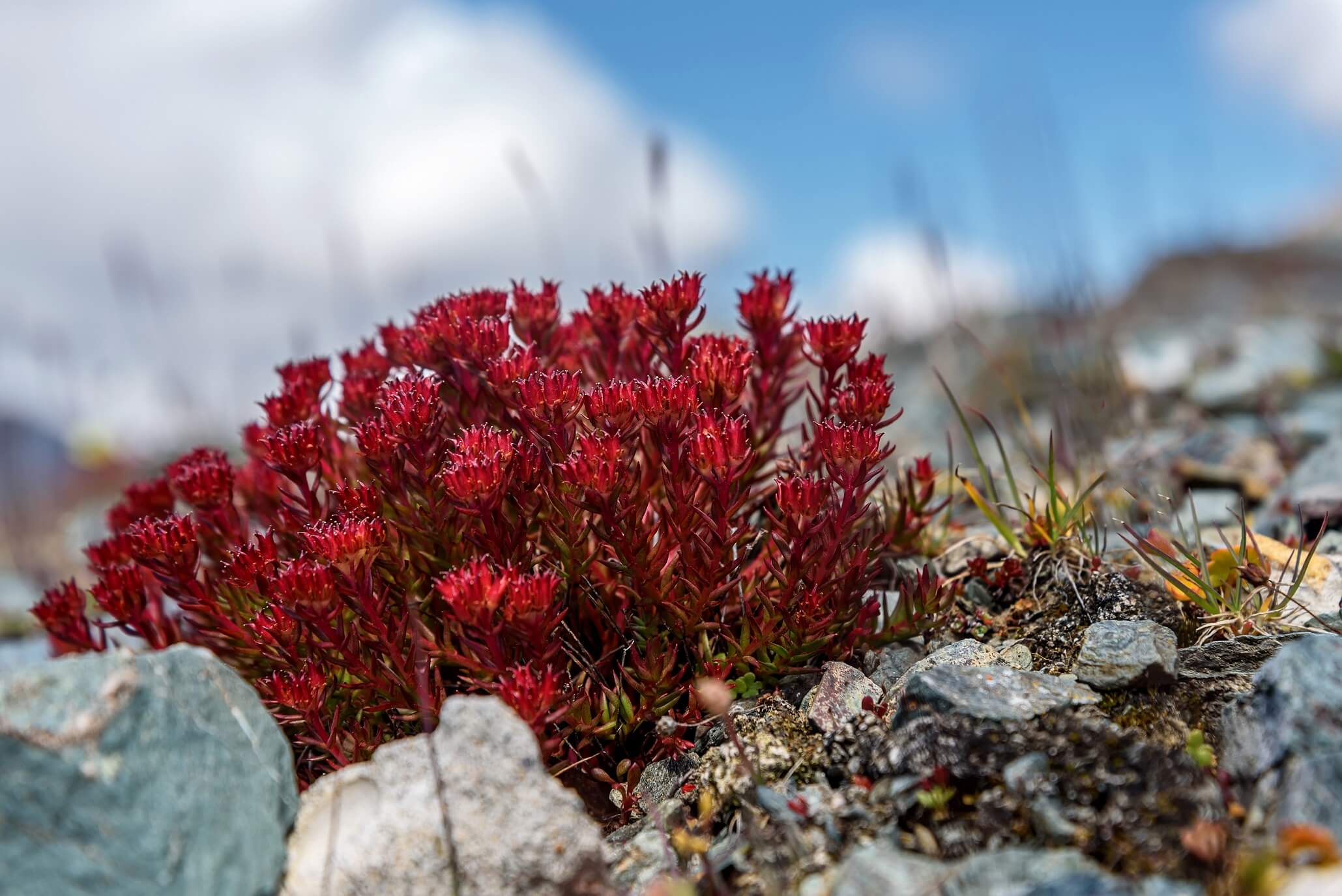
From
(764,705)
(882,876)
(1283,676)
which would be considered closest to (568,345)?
(764,705)

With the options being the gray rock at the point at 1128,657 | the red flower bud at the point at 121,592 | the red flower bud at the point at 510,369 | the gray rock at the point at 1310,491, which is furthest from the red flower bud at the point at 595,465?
the gray rock at the point at 1310,491

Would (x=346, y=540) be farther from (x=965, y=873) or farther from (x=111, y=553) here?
(x=965, y=873)

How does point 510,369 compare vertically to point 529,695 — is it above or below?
above

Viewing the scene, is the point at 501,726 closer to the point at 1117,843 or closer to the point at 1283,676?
the point at 1117,843

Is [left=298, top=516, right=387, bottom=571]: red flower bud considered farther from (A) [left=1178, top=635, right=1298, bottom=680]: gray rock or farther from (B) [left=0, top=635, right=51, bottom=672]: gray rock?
(B) [left=0, top=635, right=51, bottom=672]: gray rock

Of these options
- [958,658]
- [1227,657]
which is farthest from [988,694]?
[1227,657]

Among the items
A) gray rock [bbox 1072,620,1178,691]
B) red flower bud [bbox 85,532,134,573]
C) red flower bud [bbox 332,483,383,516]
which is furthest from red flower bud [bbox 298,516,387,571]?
gray rock [bbox 1072,620,1178,691]
